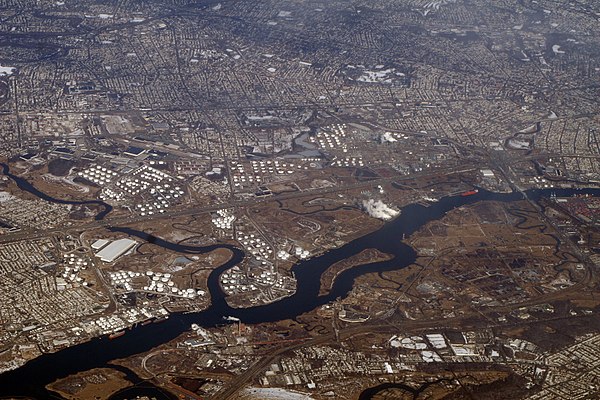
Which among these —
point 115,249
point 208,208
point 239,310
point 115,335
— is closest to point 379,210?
point 208,208

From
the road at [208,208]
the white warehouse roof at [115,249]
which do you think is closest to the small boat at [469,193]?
the road at [208,208]

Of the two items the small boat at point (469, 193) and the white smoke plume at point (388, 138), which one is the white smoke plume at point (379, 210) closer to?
the small boat at point (469, 193)

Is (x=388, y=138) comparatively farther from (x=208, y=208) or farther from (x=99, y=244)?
(x=99, y=244)

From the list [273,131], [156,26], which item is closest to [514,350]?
[273,131]

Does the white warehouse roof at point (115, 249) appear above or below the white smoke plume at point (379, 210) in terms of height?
above

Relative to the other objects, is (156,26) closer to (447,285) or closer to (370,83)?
(370,83)

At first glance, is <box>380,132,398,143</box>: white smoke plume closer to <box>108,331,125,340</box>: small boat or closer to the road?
the road

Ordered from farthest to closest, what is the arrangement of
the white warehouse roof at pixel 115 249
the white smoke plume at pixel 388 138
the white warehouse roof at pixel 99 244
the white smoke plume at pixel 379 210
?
the white smoke plume at pixel 388 138 < the white smoke plume at pixel 379 210 < the white warehouse roof at pixel 99 244 < the white warehouse roof at pixel 115 249

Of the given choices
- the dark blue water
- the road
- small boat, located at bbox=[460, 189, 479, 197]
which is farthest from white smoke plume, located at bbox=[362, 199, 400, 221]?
small boat, located at bbox=[460, 189, 479, 197]
